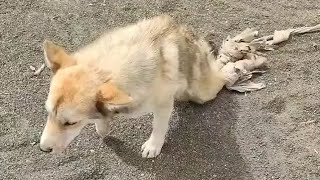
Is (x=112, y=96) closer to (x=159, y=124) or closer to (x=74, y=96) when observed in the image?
(x=74, y=96)

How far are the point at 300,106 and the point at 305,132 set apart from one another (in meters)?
0.12

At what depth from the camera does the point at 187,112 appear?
2354 millimetres

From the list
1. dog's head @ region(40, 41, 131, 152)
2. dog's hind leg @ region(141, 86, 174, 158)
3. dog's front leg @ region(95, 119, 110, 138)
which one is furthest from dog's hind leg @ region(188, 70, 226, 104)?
dog's head @ region(40, 41, 131, 152)

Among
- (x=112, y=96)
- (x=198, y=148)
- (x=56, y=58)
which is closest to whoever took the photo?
(x=112, y=96)

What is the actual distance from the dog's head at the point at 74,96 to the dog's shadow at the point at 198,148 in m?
0.39

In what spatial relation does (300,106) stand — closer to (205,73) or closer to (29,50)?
(205,73)

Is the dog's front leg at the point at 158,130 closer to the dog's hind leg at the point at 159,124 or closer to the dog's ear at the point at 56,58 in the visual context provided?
the dog's hind leg at the point at 159,124

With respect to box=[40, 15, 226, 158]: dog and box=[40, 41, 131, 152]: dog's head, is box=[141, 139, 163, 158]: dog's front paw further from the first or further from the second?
box=[40, 41, 131, 152]: dog's head

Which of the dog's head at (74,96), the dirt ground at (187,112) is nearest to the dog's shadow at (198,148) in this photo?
the dirt ground at (187,112)

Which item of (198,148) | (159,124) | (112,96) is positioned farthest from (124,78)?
(198,148)

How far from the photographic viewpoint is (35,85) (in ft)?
7.82

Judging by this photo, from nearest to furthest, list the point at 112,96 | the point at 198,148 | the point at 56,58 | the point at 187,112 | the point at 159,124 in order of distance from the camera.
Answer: the point at 112,96, the point at 56,58, the point at 159,124, the point at 198,148, the point at 187,112

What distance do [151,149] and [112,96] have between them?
497mm

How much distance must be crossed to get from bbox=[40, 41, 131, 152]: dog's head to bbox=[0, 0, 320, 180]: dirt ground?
0.32m
